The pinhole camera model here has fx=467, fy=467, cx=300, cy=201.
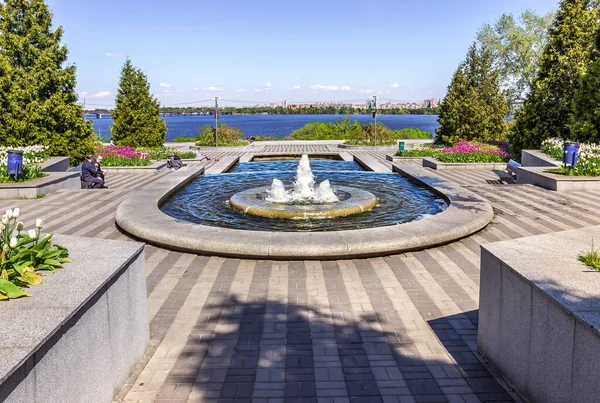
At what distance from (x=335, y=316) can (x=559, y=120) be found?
2208 cm

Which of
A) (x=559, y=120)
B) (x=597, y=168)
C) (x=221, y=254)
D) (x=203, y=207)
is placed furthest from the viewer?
(x=559, y=120)

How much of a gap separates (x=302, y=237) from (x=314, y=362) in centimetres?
347

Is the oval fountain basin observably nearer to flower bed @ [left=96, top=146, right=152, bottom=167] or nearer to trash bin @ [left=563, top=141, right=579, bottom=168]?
trash bin @ [left=563, top=141, right=579, bottom=168]

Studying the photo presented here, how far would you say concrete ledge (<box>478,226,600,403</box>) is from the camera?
9.77 ft

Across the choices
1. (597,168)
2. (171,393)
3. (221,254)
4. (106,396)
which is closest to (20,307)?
(106,396)

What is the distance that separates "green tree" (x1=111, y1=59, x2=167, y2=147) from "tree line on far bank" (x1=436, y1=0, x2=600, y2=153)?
66.2 feet

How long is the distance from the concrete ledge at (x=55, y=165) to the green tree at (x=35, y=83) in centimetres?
190

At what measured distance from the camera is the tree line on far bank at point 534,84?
19.8 metres

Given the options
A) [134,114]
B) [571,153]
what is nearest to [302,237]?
[571,153]

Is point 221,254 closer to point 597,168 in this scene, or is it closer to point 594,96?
point 597,168

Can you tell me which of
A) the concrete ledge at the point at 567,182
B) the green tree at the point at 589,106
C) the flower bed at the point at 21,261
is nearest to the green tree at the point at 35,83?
the flower bed at the point at 21,261

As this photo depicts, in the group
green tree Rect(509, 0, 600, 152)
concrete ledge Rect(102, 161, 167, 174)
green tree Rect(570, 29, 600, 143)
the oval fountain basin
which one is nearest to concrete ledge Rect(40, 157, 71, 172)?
concrete ledge Rect(102, 161, 167, 174)

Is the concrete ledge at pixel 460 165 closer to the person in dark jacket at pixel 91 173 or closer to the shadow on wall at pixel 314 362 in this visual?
the person in dark jacket at pixel 91 173

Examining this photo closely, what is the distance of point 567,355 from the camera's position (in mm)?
3107
